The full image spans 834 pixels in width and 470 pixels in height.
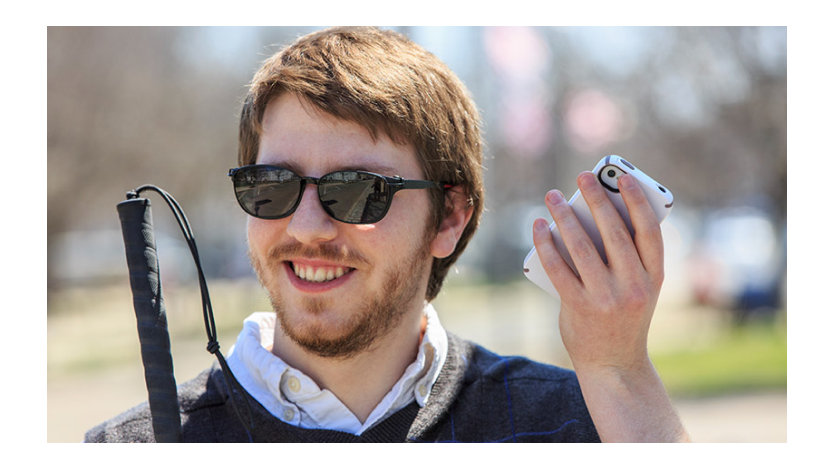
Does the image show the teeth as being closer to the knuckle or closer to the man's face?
the man's face

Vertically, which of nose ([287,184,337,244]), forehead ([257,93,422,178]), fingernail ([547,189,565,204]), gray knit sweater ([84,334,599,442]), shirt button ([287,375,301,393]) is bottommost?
gray knit sweater ([84,334,599,442])

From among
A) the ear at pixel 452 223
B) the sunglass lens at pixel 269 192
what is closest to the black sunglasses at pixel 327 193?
the sunglass lens at pixel 269 192

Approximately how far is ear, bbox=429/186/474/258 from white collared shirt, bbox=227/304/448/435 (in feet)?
1.23

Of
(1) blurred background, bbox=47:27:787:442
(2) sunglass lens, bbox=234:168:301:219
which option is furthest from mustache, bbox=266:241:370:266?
(1) blurred background, bbox=47:27:787:442

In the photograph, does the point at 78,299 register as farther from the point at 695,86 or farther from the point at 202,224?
the point at 695,86

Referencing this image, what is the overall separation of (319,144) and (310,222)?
27cm

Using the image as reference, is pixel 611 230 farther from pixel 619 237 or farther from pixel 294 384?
pixel 294 384

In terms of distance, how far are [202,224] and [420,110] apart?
82.3 feet

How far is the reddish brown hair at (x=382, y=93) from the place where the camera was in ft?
8.02

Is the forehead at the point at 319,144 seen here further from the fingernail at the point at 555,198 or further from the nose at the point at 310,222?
the fingernail at the point at 555,198

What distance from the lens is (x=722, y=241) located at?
18.8 metres

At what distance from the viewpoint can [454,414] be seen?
2.56 metres

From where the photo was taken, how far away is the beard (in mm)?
2363
